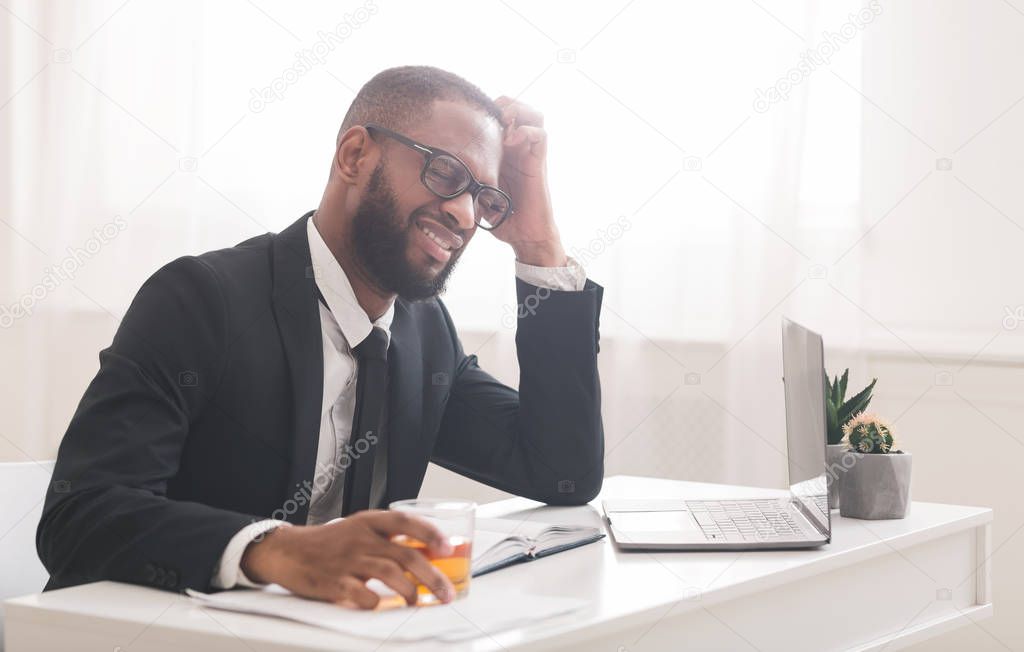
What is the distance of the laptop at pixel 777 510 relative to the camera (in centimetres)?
116

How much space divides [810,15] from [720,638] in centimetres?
181

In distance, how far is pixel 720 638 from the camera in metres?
0.97

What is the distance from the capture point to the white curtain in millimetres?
2424

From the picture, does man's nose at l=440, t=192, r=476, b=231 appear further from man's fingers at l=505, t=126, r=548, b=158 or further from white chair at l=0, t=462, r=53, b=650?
white chair at l=0, t=462, r=53, b=650

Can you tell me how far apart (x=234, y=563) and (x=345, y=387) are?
0.48m

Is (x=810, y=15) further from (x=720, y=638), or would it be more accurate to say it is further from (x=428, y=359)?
(x=720, y=638)

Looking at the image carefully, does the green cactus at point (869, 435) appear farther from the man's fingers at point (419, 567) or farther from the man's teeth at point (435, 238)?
the man's fingers at point (419, 567)

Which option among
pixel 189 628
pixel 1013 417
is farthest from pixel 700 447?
pixel 189 628

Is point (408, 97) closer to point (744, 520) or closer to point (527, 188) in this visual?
point (527, 188)

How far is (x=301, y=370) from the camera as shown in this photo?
4.05ft

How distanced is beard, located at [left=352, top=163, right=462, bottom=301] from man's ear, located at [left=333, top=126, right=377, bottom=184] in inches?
1.0

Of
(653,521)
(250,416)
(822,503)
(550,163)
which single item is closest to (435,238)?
(250,416)

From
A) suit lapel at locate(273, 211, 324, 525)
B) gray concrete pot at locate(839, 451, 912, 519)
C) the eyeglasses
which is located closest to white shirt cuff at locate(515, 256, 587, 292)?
the eyeglasses

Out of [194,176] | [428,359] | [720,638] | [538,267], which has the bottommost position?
[720,638]
